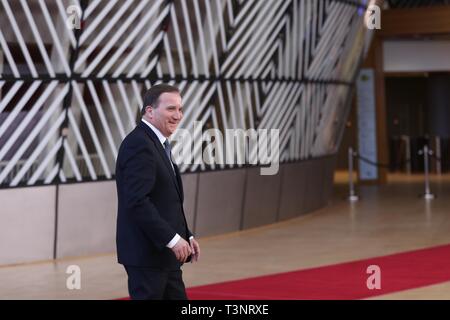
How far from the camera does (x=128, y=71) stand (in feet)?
50.8

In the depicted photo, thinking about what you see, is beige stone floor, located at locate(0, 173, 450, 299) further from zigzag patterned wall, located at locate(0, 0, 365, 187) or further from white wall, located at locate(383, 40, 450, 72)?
white wall, located at locate(383, 40, 450, 72)

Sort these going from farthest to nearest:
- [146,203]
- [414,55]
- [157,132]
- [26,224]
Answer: [414,55] → [26,224] → [157,132] → [146,203]

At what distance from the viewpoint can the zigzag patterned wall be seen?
1416 cm

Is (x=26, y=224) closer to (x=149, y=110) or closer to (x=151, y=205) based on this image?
(x=149, y=110)

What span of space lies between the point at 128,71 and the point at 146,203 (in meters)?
9.56

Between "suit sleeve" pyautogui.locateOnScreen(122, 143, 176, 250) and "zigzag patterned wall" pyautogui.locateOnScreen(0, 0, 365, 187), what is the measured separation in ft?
26.3

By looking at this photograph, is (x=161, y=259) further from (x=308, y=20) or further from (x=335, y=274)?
(x=308, y=20)

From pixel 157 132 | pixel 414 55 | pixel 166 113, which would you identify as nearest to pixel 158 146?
pixel 157 132

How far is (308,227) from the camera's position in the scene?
1859cm

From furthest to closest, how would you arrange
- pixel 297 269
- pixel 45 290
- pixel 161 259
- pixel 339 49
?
pixel 339 49
pixel 297 269
pixel 45 290
pixel 161 259

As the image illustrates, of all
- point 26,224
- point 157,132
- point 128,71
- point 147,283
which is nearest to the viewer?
point 147,283

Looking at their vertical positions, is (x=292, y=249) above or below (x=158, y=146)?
below

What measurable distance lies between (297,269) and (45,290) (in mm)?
3329

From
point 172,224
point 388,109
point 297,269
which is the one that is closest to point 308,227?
point 297,269
